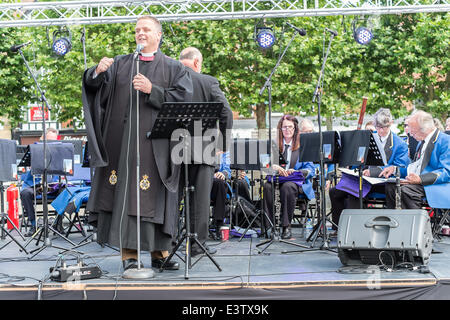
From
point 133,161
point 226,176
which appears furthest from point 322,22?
point 133,161

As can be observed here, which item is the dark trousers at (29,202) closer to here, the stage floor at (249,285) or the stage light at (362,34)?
the stage floor at (249,285)

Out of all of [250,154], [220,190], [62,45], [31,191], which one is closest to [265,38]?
[250,154]

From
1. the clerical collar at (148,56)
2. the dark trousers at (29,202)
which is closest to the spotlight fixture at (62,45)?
the dark trousers at (29,202)

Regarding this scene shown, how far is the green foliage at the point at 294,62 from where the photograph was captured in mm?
14531

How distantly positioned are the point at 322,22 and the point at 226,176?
920 centimetres

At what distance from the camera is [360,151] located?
5.84 m

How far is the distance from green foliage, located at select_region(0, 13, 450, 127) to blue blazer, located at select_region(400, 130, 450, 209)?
801 centimetres

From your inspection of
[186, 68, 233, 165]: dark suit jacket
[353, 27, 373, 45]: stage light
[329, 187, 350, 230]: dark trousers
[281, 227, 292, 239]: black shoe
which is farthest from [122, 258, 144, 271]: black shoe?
[353, 27, 373, 45]: stage light

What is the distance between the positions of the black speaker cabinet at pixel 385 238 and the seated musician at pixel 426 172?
112 centimetres

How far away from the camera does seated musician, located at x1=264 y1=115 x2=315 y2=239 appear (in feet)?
23.0

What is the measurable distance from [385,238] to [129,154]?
2284 millimetres

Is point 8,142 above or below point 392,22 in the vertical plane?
below

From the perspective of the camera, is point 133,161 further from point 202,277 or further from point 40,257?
point 40,257
